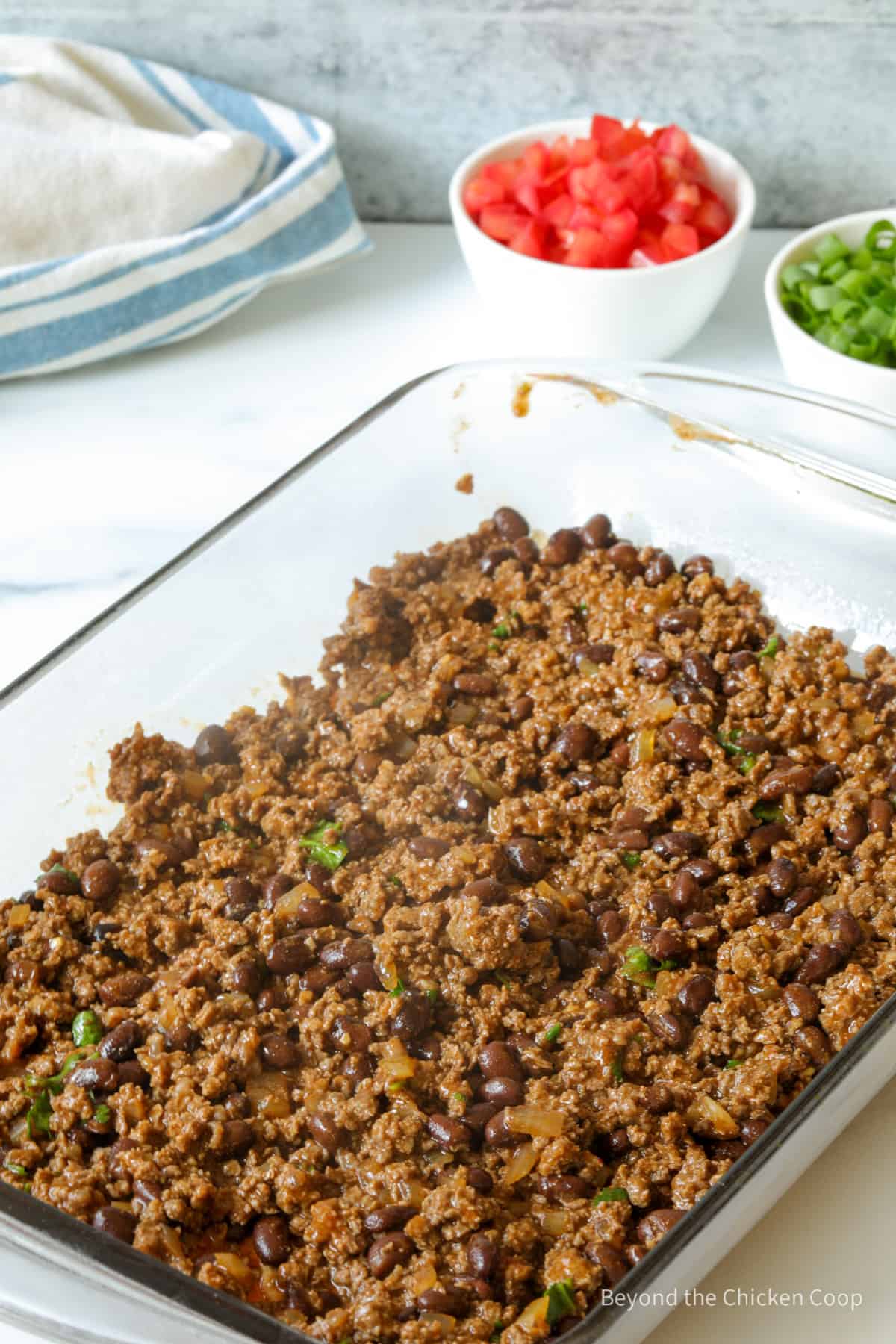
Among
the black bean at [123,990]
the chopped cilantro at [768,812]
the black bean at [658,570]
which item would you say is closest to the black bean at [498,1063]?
the black bean at [123,990]

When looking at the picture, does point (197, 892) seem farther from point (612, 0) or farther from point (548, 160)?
point (612, 0)

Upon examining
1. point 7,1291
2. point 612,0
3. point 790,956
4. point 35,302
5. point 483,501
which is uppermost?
point 612,0

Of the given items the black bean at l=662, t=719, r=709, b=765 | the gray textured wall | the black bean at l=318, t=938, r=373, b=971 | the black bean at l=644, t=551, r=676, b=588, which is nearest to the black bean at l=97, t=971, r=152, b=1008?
the black bean at l=318, t=938, r=373, b=971

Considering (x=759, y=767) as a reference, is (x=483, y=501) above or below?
above

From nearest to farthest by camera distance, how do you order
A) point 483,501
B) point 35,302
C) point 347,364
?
point 483,501 < point 35,302 < point 347,364

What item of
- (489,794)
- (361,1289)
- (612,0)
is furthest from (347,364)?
(361,1289)

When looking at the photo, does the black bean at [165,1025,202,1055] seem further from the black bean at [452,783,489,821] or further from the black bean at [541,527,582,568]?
the black bean at [541,527,582,568]
